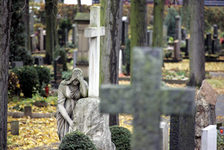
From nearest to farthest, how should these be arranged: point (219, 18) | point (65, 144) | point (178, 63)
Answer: point (65, 144) → point (178, 63) → point (219, 18)

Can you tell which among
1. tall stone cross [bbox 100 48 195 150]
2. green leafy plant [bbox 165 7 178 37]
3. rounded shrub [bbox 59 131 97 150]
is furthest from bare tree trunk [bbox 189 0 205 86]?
green leafy plant [bbox 165 7 178 37]

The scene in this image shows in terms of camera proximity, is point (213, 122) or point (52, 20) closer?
point (213, 122)

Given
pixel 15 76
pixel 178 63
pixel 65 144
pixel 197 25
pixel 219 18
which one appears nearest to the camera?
pixel 65 144

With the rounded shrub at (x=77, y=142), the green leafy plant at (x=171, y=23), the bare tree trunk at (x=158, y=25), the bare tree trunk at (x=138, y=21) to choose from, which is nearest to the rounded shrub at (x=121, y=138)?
the rounded shrub at (x=77, y=142)

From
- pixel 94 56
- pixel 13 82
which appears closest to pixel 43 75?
pixel 13 82

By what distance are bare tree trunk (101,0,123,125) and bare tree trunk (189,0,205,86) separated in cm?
844

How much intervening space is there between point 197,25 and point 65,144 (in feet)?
42.4

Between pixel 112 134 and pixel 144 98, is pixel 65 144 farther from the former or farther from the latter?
pixel 144 98

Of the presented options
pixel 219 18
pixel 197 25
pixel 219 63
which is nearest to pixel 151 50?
pixel 197 25

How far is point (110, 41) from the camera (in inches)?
469

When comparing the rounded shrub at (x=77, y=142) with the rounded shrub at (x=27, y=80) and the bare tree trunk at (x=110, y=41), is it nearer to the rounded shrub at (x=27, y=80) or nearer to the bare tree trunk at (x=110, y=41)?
the bare tree trunk at (x=110, y=41)

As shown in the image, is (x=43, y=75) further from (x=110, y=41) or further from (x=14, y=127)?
(x=110, y=41)

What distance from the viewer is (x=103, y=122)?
8461 millimetres

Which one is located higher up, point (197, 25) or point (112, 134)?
point (197, 25)
